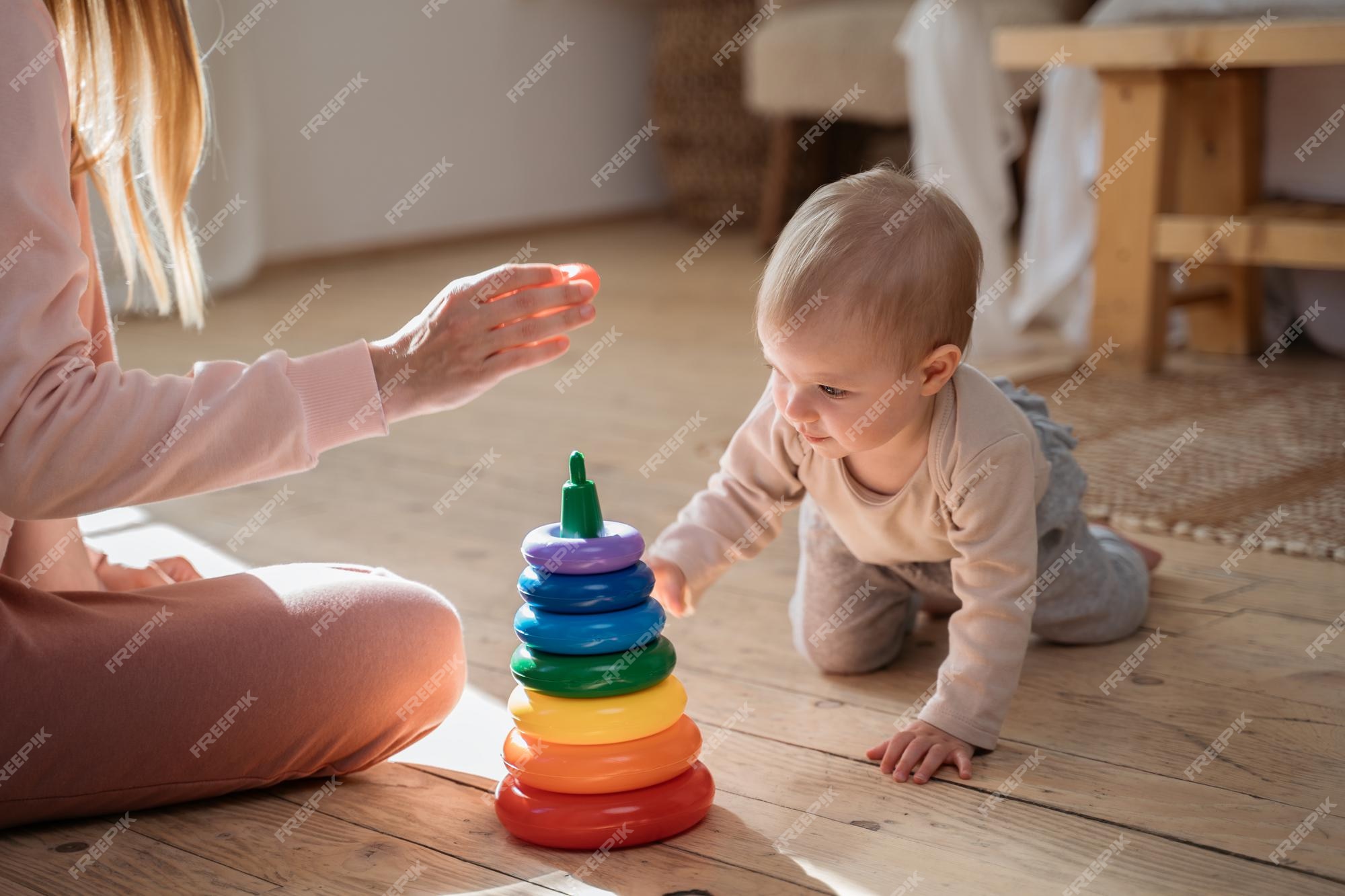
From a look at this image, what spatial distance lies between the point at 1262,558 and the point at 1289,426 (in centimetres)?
51

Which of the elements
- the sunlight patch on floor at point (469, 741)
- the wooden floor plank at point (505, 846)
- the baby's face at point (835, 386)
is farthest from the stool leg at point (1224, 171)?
the wooden floor plank at point (505, 846)

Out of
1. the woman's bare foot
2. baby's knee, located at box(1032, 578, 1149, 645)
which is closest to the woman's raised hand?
baby's knee, located at box(1032, 578, 1149, 645)

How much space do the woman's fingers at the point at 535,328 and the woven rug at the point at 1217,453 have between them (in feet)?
2.64

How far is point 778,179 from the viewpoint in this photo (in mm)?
3602

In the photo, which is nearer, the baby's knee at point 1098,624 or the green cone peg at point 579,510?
the green cone peg at point 579,510

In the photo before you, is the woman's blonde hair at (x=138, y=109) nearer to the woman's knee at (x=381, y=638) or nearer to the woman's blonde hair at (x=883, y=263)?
the woman's knee at (x=381, y=638)

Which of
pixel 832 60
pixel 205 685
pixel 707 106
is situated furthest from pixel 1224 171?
pixel 707 106

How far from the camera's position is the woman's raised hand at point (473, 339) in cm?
84

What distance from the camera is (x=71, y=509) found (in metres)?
0.80

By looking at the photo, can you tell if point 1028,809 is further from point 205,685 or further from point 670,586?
point 205,685

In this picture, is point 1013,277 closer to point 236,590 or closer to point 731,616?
point 731,616

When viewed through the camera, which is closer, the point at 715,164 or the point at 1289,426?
the point at 1289,426

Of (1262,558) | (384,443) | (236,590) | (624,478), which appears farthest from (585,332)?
(236,590)

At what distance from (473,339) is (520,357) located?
0.03m
